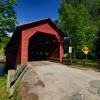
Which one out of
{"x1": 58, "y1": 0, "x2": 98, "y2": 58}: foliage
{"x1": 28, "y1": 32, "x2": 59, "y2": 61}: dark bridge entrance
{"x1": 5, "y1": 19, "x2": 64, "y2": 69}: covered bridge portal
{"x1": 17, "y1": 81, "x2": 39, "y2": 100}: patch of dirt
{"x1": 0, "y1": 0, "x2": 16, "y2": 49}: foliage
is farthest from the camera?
{"x1": 58, "y1": 0, "x2": 98, "y2": 58}: foliage

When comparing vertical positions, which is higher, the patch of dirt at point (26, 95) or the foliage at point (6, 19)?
the foliage at point (6, 19)

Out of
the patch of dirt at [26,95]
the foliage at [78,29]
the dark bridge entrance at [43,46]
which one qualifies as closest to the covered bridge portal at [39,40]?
the dark bridge entrance at [43,46]

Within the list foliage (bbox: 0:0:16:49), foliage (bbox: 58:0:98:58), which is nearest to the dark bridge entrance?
foliage (bbox: 58:0:98:58)

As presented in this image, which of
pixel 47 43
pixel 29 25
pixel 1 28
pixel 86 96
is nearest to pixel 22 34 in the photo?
pixel 29 25

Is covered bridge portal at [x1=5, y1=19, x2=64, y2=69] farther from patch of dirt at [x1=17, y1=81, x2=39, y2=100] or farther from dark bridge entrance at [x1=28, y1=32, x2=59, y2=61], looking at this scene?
patch of dirt at [x1=17, y1=81, x2=39, y2=100]

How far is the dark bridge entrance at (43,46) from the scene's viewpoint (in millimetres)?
24188

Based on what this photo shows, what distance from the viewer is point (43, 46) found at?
29.0 metres

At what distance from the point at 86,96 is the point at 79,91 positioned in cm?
65

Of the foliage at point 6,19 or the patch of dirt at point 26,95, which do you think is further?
the foliage at point 6,19

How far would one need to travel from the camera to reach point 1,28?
16.0 meters

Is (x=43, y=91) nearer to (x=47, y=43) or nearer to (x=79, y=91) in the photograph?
(x=79, y=91)

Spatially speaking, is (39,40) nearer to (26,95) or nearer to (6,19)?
(6,19)

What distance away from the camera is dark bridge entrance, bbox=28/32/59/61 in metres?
24.2

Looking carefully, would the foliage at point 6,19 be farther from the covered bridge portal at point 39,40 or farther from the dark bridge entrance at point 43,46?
the dark bridge entrance at point 43,46
